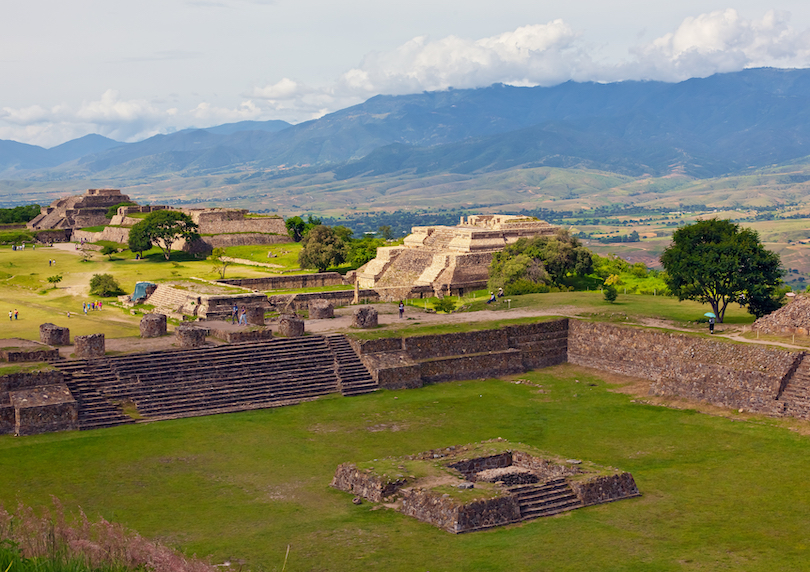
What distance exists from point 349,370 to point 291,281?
82.3 feet

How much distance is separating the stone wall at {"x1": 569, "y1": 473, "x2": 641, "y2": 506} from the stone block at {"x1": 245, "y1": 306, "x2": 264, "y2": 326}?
23572mm

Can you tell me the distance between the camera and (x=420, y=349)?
141 ft

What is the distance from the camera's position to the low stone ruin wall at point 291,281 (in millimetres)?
62656

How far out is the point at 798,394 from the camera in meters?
35.0

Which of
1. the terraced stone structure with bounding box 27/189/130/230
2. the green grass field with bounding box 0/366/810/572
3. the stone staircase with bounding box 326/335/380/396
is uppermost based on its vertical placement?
the terraced stone structure with bounding box 27/189/130/230

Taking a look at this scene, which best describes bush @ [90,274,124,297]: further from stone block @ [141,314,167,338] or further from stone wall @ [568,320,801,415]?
stone wall @ [568,320,801,415]

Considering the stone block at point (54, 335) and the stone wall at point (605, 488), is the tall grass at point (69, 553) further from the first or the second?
the stone block at point (54, 335)

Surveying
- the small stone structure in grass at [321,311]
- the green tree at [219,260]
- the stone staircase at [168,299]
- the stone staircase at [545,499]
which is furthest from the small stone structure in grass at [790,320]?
the green tree at [219,260]

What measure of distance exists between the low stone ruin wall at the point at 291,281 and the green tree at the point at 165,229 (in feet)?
64.4

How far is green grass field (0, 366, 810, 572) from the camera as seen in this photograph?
22.5m

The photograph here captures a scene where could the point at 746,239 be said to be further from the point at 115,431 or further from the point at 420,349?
the point at 115,431

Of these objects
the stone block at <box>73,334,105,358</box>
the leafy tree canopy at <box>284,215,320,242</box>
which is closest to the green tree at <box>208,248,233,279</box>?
the leafy tree canopy at <box>284,215,320,242</box>

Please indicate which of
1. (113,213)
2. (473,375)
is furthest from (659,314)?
(113,213)

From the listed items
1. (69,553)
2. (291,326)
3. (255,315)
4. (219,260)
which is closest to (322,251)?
(219,260)
